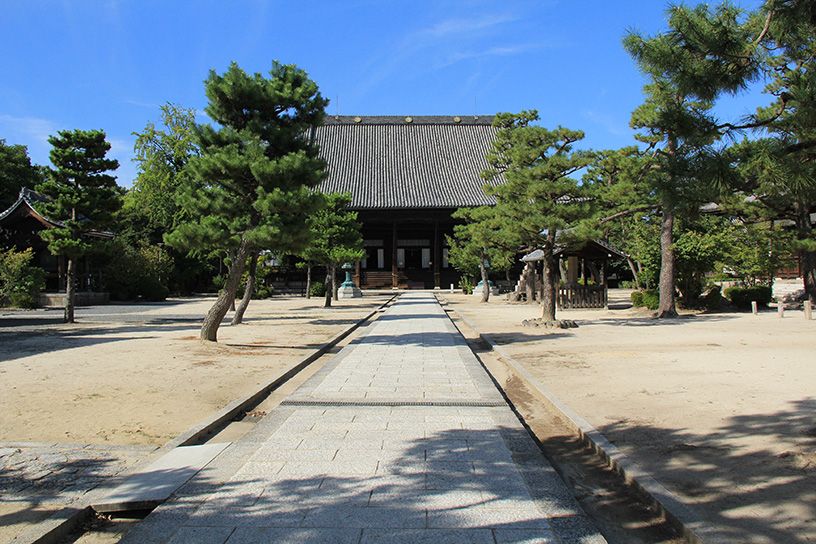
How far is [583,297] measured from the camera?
23484 millimetres

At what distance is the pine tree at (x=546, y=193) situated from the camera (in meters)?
14.7

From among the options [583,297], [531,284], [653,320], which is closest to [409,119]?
[531,284]

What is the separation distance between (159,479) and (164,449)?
29.6 inches

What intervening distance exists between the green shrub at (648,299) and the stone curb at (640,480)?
14202 millimetres

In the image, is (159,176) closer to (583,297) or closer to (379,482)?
(583,297)

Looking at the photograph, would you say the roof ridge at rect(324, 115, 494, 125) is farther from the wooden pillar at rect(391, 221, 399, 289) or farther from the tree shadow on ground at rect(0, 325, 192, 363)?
the tree shadow on ground at rect(0, 325, 192, 363)

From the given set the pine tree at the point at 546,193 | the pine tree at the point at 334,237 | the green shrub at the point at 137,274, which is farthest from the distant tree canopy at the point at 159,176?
the pine tree at the point at 546,193

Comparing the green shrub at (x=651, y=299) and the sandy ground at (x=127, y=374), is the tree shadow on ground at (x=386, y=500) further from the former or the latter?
the green shrub at (x=651, y=299)

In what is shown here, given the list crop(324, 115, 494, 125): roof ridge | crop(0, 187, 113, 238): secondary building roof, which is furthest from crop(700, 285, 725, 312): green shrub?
crop(324, 115, 494, 125): roof ridge

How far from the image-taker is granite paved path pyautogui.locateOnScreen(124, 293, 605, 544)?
321 centimetres

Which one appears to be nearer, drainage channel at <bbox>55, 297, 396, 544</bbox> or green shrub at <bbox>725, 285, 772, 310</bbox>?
drainage channel at <bbox>55, 297, 396, 544</bbox>

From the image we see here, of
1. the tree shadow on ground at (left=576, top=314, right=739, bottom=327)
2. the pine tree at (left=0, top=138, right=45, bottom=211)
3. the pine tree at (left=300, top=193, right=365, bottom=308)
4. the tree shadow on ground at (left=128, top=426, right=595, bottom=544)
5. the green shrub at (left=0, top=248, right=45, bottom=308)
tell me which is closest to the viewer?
the tree shadow on ground at (left=128, top=426, right=595, bottom=544)

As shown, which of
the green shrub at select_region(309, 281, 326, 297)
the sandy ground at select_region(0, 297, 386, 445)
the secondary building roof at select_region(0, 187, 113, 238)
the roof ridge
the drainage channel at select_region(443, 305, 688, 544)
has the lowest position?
the drainage channel at select_region(443, 305, 688, 544)

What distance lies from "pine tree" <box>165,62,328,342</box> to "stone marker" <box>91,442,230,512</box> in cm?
628
